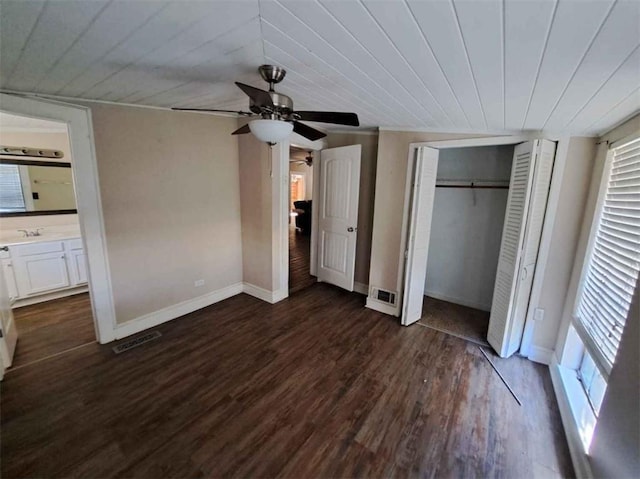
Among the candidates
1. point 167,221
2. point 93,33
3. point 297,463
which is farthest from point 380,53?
point 167,221

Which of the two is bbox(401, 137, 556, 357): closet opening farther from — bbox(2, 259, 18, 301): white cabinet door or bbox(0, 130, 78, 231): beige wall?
bbox(2, 259, 18, 301): white cabinet door

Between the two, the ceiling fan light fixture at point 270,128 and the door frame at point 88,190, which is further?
the door frame at point 88,190

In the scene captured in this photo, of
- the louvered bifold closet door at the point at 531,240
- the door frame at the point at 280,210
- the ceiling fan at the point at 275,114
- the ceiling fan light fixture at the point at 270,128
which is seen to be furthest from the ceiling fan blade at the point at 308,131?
the louvered bifold closet door at the point at 531,240

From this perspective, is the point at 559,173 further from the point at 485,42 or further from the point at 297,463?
the point at 297,463

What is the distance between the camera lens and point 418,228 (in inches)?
114

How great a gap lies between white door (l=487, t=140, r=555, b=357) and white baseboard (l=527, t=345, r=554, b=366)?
12 cm

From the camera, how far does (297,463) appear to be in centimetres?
154

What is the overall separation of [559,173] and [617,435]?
1.94 m

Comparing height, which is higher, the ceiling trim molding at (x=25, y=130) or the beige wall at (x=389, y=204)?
the ceiling trim molding at (x=25, y=130)

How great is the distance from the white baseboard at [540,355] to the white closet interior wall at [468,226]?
0.97 m

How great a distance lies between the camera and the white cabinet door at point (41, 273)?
10.3 feet

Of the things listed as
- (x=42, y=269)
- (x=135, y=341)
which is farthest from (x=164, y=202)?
(x=42, y=269)

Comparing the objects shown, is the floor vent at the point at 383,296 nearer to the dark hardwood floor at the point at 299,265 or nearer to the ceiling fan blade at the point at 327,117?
the dark hardwood floor at the point at 299,265

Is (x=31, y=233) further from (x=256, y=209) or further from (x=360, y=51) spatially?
(x=360, y=51)
